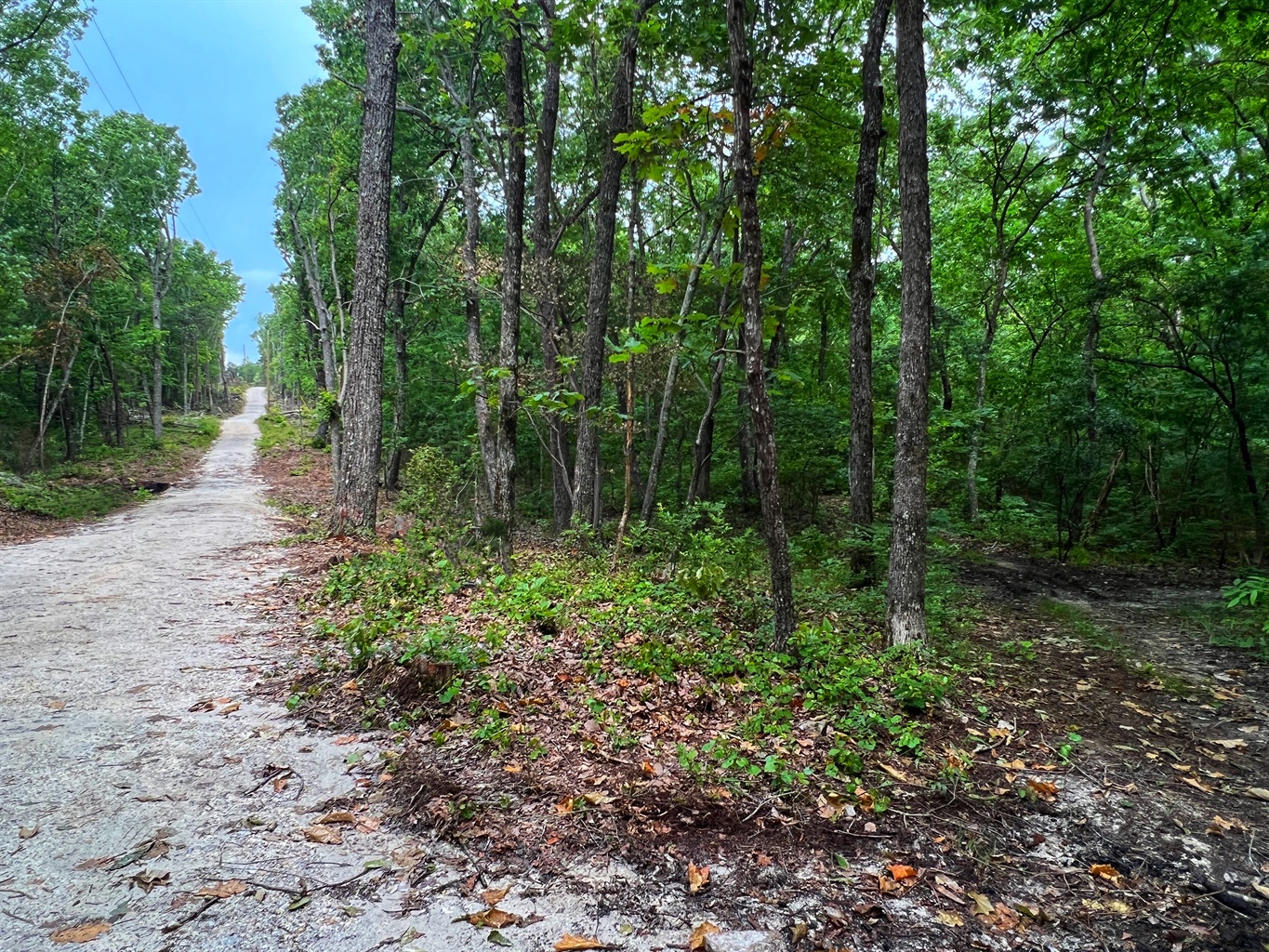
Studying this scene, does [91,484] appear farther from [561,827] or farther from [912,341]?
[912,341]

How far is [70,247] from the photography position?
810 inches

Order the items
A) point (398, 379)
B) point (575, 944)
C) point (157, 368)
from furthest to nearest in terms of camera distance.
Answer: point (157, 368) < point (398, 379) < point (575, 944)

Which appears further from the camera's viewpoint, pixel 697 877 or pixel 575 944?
pixel 697 877

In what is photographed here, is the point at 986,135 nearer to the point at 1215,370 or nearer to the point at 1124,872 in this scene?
the point at 1215,370

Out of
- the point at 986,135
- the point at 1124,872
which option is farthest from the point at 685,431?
the point at 1124,872

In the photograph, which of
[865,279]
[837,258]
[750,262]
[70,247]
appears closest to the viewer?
[750,262]

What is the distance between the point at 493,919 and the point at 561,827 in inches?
Result: 25.6

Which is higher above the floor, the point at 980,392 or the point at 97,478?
the point at 980,392

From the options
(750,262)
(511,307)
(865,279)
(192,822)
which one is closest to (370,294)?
(511,307)

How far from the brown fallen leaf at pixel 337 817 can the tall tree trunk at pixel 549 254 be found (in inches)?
260

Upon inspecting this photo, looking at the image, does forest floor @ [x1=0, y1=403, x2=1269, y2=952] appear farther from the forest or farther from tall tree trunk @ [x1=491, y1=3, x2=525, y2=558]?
the forest

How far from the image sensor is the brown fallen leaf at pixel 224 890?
Result: 241 cm

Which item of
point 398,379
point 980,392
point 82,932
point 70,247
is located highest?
point 70,247

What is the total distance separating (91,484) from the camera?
15.8 m
